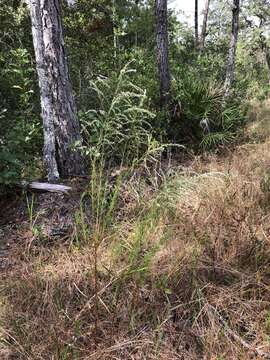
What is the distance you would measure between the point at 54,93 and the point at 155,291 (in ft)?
8.22

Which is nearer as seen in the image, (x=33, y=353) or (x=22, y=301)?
(x=33, y=353)

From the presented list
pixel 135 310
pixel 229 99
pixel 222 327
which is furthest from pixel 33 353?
pixel 229 99

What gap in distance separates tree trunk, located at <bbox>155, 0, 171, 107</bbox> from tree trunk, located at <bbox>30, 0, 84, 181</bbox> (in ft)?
7.67

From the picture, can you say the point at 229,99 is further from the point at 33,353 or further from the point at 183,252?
the point at 33,353

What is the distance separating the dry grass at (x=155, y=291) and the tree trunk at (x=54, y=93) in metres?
1.37

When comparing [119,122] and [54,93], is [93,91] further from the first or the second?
[119,122]

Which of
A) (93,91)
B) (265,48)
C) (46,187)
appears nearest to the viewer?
(46,187)

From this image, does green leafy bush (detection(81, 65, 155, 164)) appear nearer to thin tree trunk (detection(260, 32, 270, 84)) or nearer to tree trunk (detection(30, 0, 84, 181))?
tree trunk (detection(30, 0, 84, 181))

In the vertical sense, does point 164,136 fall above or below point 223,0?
below

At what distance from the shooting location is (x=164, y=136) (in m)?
5.31

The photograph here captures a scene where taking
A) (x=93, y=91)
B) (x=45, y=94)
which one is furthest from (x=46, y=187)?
(x=93, y=91)

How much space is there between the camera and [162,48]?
228 inches

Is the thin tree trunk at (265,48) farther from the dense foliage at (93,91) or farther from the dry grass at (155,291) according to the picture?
the dry grass at (155,291)

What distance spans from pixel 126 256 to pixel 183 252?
1.27 feet
